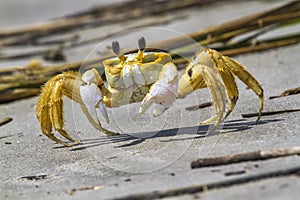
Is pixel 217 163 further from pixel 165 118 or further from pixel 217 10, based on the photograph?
pixel 217 10

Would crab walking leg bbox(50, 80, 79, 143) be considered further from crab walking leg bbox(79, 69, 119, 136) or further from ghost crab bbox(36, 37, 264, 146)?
crab walking leg bbox(79, 69, 119, 136)

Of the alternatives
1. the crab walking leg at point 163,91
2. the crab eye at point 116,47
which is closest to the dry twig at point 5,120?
the crab eye at point 116,47

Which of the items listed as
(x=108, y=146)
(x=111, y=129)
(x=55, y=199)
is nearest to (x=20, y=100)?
(x=111, y=129)

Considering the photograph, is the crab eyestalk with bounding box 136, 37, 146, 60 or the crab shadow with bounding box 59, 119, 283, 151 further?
the crab eyestalk with bounding box 136, 37, 146, 60

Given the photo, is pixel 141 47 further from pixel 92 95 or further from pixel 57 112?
pixel 57 112

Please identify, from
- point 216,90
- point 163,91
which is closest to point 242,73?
point 216,90

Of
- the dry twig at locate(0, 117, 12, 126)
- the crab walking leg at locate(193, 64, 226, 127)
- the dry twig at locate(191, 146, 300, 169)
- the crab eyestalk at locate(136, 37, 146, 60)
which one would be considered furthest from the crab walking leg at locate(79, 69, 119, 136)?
the dry twig at locate(191, 146, 300, 169)
